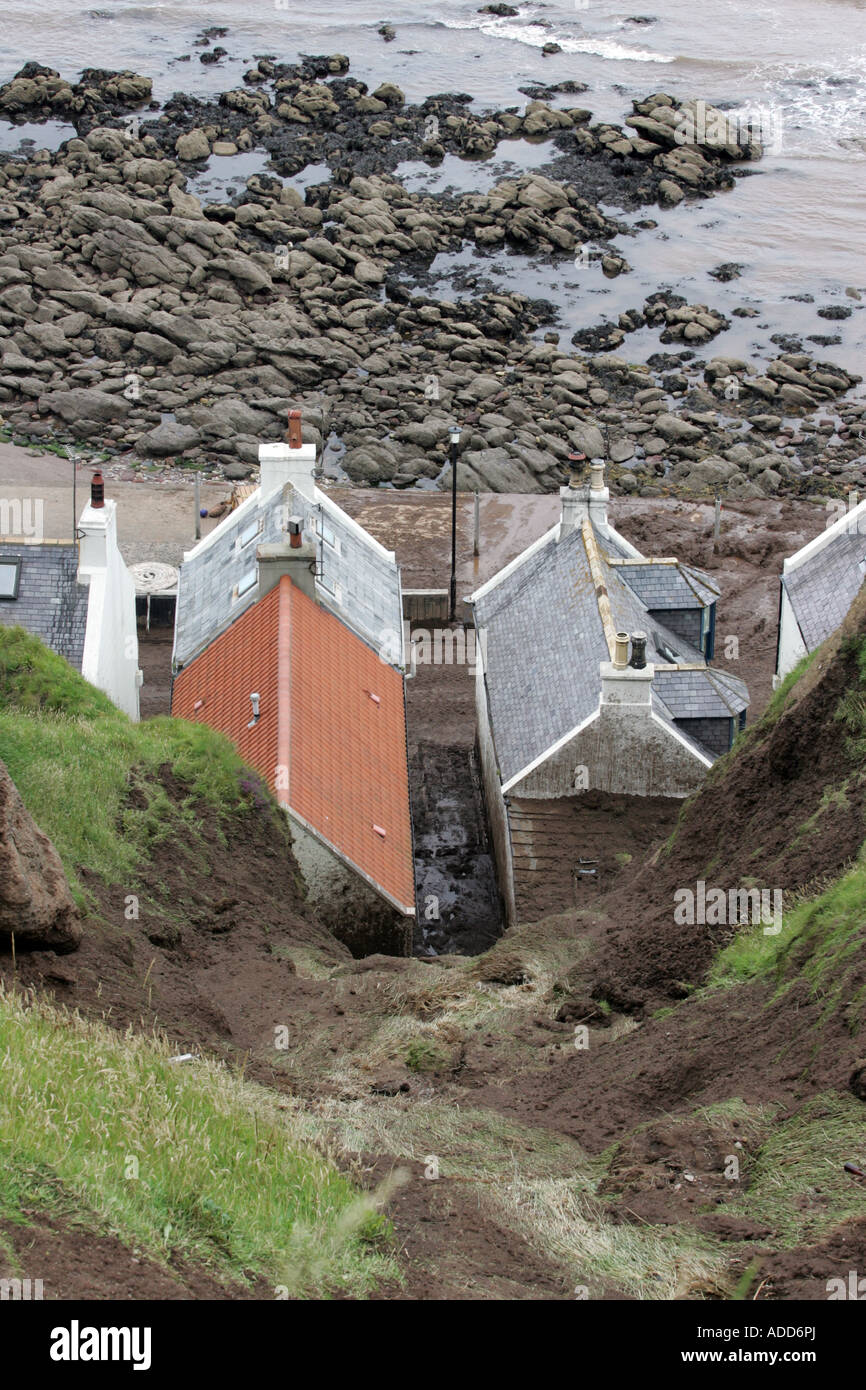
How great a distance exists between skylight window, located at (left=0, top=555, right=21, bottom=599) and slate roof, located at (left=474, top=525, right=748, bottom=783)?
10601 millimetres

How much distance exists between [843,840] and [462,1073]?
6.01 meters

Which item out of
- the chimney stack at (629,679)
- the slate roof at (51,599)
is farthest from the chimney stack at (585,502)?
the slate roof at (51,599)

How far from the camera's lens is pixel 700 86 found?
105m

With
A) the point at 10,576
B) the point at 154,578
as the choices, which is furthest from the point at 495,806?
the point at 154,578

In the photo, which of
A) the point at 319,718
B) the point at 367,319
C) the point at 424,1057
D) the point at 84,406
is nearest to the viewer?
the point at 424,1057

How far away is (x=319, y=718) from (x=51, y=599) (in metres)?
6.24

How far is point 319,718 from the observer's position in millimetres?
29328

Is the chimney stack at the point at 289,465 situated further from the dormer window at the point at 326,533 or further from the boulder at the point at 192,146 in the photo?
the boulder at the point at 192,146

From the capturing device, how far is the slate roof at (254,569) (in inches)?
1299

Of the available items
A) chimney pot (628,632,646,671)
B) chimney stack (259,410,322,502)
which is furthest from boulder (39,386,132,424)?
chimney pot (628,632,646,671)

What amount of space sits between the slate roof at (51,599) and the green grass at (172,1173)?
1552 centimetres

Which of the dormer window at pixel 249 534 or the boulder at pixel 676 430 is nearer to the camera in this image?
the dormer window at pixel 249 534

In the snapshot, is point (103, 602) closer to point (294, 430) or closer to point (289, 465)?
point (289, 465)
